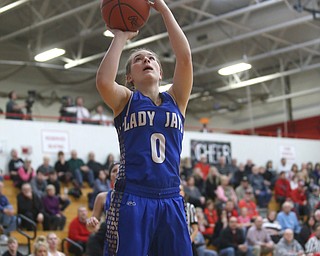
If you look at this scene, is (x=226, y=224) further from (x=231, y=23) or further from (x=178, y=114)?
(x=178, y=114)

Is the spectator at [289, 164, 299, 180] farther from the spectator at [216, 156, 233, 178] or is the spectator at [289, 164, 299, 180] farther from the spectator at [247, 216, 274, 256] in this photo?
the spectator at [247, 216, 274, 256]

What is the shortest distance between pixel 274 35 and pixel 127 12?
19.0m

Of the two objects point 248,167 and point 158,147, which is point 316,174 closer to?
point 248,167

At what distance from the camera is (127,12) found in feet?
12.9

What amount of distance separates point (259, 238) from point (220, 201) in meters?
2.19

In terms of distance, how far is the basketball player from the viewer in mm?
3744

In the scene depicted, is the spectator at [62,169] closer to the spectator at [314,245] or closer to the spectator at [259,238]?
the spectator at [259,238]

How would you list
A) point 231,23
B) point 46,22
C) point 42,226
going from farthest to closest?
point 231,23 < point 46,22 < point 42,226

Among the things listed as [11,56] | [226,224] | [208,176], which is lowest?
[226,224]

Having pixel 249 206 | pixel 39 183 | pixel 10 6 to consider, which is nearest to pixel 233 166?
pixel 249 206

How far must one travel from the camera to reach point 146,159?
12.5ft

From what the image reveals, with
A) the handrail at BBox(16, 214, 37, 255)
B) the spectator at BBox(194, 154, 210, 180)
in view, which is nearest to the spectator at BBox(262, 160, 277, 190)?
the spectator at BBox(194, 154, 210, 180)

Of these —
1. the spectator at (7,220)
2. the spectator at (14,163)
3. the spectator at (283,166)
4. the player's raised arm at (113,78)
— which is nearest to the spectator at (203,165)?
the spectator at (283,166)

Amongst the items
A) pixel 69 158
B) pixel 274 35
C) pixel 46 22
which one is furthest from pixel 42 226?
pixel 274 35
